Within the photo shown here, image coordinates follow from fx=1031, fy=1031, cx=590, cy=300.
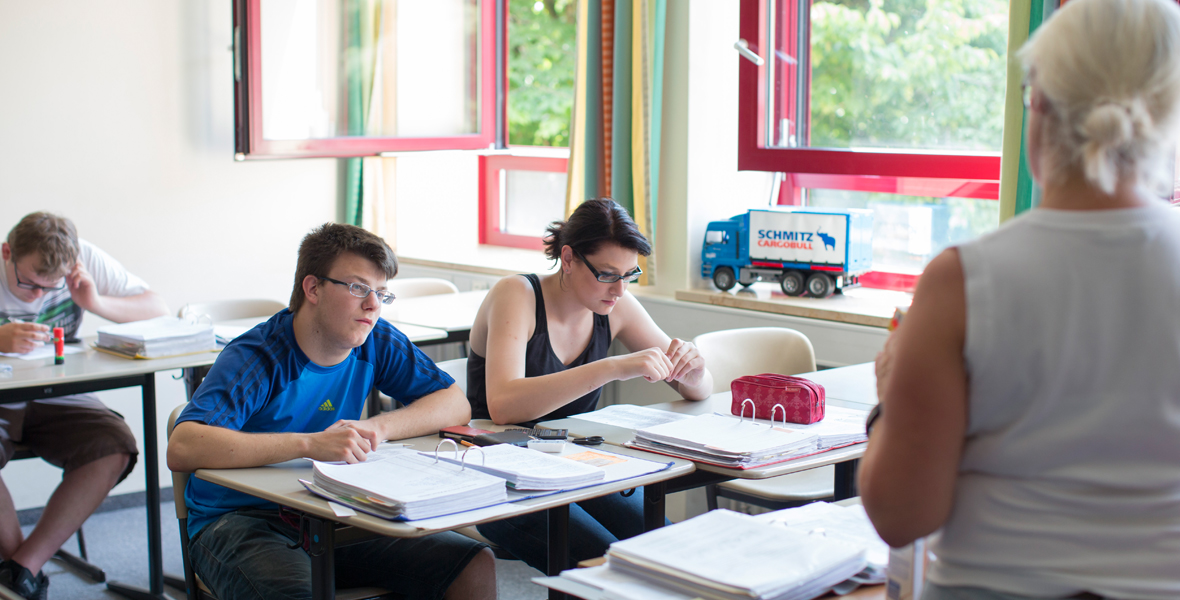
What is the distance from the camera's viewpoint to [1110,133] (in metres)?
0.83

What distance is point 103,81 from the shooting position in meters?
3.85

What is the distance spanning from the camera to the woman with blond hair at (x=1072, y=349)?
2.78 feet

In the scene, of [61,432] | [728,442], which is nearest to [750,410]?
[728,442]

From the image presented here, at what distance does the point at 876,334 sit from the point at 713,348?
1.84 feet

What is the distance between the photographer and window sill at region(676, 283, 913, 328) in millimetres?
3154

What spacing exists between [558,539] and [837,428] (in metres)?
0.66

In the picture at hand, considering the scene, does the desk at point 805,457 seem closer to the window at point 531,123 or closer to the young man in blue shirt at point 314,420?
the young man in blue shirt at point 314,420

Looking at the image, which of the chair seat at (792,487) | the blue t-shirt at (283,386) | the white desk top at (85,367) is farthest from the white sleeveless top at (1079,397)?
the white desk top at (85,367)

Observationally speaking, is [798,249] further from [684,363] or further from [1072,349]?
[1072,349]

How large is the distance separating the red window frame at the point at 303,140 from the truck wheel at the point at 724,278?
1452 mm

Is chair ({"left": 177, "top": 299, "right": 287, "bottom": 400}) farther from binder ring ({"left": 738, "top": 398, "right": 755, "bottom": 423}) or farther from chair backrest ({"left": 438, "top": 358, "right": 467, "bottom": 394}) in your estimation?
binder ring ({"left": 738, "top": 398, "right": 755, "bottom": 423})

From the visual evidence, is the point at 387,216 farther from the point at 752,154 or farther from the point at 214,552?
the point at 214,552

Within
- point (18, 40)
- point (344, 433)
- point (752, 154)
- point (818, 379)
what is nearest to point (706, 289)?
point (752, 154)

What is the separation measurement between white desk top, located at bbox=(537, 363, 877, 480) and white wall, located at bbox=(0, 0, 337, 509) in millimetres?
2451
